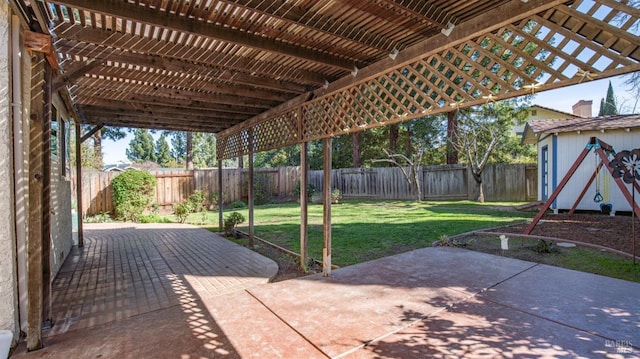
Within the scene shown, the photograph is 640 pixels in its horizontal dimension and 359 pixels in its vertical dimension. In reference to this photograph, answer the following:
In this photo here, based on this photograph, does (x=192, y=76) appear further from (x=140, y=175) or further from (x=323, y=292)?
(x=140, y=175)

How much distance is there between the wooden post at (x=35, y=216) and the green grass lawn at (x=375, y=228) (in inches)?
126

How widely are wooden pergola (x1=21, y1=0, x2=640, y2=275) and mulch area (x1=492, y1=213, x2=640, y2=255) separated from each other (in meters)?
3.90

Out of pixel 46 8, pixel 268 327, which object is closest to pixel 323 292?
pixel 268 327

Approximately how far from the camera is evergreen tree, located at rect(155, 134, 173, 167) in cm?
4116

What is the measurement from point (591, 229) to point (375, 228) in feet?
13.6

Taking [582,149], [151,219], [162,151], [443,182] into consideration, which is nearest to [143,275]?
[151,219]

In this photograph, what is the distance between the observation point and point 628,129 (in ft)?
24.3

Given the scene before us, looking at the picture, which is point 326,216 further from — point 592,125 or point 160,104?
point 592,125

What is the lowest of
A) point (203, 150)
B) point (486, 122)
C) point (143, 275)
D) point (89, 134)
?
point (143, 275)

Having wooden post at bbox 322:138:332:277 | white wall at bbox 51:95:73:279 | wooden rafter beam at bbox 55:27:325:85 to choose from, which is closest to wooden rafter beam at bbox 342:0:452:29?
wooden rafter beam at bbox 55:27:325:85

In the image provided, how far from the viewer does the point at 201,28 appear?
2477mm

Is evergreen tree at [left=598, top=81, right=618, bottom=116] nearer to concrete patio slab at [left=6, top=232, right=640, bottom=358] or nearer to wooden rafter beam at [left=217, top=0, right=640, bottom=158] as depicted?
concrete patio slab at [left=6, top=232, right=640, bottom=358]

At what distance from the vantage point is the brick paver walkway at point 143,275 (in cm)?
301

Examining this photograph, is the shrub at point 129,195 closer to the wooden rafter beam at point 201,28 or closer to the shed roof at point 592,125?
the wooden rafter beam at point 201,28
